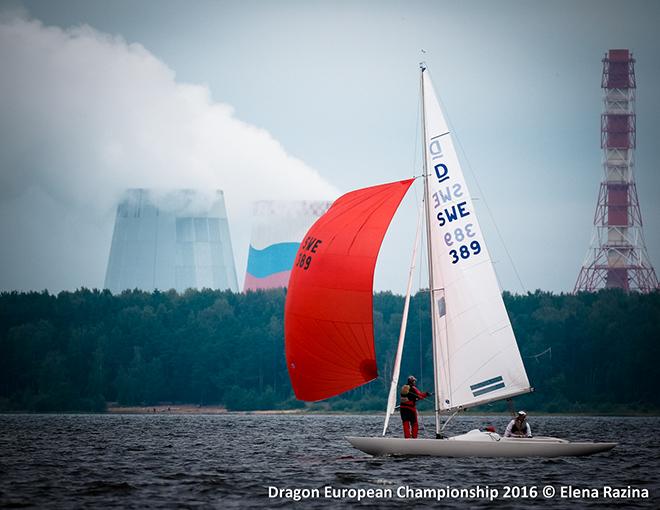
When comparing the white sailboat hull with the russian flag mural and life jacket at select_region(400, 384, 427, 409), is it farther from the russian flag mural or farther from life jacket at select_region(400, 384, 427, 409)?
the russian flag mural

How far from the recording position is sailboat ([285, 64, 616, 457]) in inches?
1476

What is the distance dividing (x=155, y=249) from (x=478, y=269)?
478 feet

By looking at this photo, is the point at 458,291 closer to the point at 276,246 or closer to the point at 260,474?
the point at 260,474

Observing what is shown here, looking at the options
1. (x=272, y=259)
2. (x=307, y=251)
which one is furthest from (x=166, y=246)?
(x=307, y=251)

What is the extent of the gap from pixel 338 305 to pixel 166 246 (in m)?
145

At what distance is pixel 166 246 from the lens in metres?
180

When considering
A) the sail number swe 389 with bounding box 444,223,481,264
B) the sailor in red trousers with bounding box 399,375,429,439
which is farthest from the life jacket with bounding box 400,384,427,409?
the sail number swe 389 with bounding box 444,223,481,264

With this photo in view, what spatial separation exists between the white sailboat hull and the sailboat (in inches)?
1.2

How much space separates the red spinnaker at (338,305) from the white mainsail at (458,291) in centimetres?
173

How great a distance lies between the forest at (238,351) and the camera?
131 m

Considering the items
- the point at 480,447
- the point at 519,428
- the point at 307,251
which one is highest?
the point at 307,251

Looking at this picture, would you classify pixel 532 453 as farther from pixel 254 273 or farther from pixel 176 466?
pixel 254 273

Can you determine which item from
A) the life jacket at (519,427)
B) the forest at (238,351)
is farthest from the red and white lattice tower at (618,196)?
the life jacket at (519,427)

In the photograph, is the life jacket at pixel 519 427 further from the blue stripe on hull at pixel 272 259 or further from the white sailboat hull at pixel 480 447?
the blue stripe on hull at pixel 272 259
